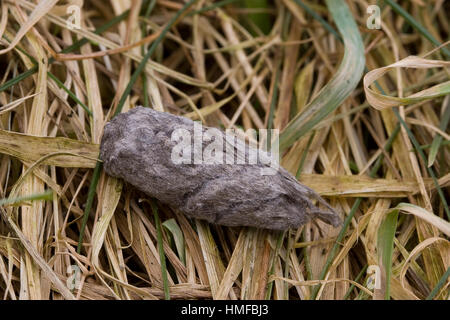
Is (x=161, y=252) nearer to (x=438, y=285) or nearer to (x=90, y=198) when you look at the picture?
(x=90, y=198)

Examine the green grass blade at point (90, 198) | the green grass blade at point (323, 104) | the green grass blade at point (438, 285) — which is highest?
the green grass blade at point (323, 104)

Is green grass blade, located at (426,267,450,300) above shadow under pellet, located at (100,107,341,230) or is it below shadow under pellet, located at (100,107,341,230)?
below

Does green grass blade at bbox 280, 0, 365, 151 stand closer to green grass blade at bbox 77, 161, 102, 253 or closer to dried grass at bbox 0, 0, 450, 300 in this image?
dried grass at bbox 0, 0, 450, 300

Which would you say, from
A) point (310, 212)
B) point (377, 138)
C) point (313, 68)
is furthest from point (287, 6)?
point (310, 212)

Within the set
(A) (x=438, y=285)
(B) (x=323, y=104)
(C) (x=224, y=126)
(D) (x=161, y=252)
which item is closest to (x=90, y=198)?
(D) (x=161, y=252)

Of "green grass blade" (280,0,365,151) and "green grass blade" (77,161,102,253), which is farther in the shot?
"green grass blade" (280,0,365,151)

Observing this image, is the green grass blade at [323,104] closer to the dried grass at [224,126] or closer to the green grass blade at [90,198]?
the dried grass at [224,126]

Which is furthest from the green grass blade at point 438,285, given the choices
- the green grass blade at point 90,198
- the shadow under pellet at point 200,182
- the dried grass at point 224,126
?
the green grass blade at point 90,198

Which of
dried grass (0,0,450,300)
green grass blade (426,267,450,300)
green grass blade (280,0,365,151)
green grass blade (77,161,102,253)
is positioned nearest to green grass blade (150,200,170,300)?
dried grass (0,0,450,300)

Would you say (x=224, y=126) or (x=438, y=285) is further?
(x=224, y=126)

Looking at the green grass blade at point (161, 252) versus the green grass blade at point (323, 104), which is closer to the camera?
the green grass blade at point (161, 252)

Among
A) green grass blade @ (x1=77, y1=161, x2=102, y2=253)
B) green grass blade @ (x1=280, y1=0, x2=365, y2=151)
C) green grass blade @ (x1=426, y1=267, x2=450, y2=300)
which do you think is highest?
green grass blade @ (x1=280, y1=0, x2=365, y2=151)
